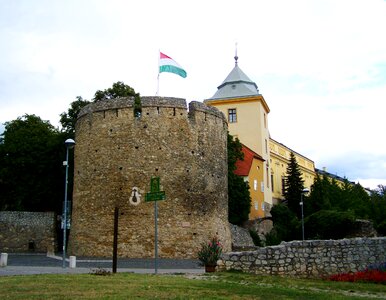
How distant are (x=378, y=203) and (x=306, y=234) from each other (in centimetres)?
1366

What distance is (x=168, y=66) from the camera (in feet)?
96.9

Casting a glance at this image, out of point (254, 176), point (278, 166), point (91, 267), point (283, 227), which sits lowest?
point (91, 267)

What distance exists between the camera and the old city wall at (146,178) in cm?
2631

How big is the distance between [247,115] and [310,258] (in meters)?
43.4

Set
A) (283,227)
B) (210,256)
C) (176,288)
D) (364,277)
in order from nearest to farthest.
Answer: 1. (176,288)
2. (364,277)
3. (210,256)
4. (283,227)

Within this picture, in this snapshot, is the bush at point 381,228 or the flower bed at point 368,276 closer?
the flower bed at point 368,276

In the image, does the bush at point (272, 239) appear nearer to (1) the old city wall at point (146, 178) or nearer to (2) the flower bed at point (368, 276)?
(1) the old city wall at point (146, 178)

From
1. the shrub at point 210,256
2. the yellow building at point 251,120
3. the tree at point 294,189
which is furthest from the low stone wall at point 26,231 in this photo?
the tree at point 294,189

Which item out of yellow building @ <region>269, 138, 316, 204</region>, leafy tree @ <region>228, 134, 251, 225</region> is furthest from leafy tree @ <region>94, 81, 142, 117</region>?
yellow building @ <region>269, 138, 316, 204</region>

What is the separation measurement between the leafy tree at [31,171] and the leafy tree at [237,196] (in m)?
13.7

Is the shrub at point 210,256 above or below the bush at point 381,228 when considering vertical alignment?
below

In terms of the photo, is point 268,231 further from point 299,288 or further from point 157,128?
point 299,288

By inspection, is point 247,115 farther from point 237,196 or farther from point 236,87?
point 237,196

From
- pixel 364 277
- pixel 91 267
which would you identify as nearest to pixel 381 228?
pixel 364 277
